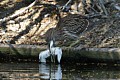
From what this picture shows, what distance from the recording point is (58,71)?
14320 mm

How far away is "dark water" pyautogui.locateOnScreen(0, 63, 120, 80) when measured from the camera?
43.7 ft

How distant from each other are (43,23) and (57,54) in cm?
276

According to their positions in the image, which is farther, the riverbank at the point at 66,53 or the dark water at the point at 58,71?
the riverbank at the point at 66,53

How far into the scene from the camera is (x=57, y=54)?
15.4 meters

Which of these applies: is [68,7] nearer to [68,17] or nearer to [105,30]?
[68,17]

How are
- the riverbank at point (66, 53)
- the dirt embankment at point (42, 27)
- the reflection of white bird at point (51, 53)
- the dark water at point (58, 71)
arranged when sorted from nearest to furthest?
the dark water at point (58, 71) < the riverbank at point (66, 53) < the reflection of white bird at point (51, 53) < the dirt embankment at point (42, 27)

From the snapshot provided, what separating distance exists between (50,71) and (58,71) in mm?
204

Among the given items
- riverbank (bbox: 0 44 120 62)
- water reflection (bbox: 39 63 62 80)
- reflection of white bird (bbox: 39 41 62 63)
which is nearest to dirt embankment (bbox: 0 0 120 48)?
reflection of white bird (bbox: 39 41 62 63)

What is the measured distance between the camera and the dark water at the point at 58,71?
13.3 metres

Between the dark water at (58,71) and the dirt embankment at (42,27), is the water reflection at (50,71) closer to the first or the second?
the dark water at (58,71)

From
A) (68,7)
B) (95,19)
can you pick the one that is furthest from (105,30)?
(68,7)

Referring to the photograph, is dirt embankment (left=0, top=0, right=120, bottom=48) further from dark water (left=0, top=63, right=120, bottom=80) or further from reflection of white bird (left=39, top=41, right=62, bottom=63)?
dark water (left=0, top=63, right=120, bottom=80)

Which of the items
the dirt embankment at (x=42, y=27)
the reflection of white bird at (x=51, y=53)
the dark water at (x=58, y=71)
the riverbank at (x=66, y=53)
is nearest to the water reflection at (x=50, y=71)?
the dark water at (x=58, y=71)

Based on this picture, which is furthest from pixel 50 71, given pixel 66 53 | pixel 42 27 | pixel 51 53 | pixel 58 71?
pixel 42 27
